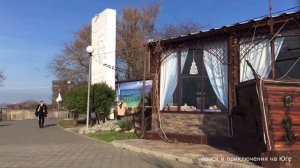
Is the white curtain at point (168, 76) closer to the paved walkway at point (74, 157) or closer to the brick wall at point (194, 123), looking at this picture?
the brick wall at point (194, 123)

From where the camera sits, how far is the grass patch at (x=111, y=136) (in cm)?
1874

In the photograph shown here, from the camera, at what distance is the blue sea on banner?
25922 millimetres

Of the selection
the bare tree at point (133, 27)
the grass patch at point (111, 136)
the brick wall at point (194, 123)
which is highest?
the bare tree at point (133, 27)

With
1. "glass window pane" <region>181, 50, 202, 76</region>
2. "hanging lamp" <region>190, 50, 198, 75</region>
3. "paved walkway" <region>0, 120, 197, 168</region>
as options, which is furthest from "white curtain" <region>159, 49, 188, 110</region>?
"paved walkway" <region>0, 120, 197, 168</region>

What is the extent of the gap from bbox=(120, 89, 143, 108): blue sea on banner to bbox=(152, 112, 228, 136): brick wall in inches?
325

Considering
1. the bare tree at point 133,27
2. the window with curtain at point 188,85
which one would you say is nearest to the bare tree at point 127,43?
the bare tree at point 133,27

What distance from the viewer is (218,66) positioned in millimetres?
15492

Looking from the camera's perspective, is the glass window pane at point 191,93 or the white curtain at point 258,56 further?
the glass window pane at point 191,93

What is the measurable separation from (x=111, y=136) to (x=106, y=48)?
8.96 m

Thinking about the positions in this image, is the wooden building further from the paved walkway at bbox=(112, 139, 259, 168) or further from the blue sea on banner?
the blue sea on banner

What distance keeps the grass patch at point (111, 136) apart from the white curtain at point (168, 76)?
2.21m

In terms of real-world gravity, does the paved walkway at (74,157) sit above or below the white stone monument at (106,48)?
below

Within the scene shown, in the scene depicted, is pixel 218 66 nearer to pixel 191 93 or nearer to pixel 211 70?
pixel 211 70

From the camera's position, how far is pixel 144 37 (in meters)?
46.5
